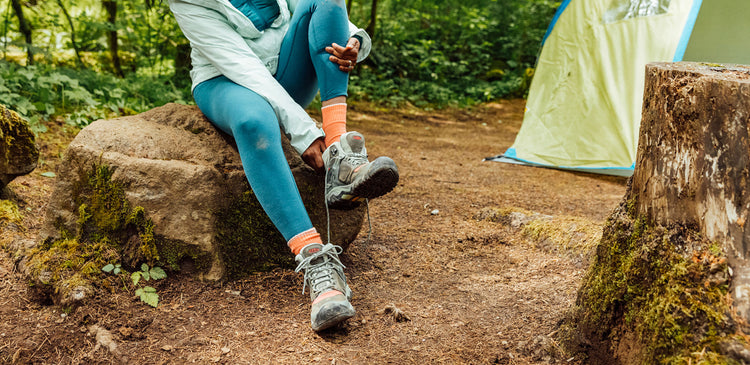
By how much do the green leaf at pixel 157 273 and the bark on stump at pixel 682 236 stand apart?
59.4 inches

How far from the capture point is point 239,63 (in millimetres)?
2041

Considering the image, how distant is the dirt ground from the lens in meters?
1.66

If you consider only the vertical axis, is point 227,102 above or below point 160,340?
above

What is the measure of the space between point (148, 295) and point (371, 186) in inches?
36.3

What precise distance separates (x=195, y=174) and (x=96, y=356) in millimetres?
709

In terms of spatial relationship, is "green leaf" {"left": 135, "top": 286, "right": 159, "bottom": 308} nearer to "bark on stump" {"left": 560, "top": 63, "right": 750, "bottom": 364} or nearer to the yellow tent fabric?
"bark on stump" {"left": 560, "top": 63, "right": 750, "bottom": 364}

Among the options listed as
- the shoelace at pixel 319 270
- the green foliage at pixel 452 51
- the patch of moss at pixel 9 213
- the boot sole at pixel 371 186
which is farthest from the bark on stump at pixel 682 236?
the green foliage at pixel 452 51

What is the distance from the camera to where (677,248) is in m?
1.30

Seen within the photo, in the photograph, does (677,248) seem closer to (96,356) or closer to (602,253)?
(602,253)

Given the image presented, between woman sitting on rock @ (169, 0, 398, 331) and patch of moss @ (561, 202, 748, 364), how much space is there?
2.36 feet

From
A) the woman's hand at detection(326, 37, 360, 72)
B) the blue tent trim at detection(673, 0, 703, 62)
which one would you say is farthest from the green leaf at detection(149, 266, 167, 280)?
the blue tent trim at detection(673, 0, 703, 62)

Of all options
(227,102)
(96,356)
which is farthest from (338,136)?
(96,356)

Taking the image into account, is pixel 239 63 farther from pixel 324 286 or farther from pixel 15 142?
pixel 15 142

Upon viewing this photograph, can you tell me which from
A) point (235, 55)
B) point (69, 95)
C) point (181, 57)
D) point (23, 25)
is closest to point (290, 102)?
point (235, 55)
